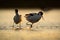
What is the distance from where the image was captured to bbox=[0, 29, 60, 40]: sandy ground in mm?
898

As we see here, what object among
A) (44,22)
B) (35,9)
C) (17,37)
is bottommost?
(17,37)

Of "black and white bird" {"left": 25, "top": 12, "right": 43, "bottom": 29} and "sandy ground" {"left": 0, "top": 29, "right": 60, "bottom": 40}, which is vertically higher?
"black and white bird" {"left": 25, "top": 12, "right": 43, "bottom": 29}

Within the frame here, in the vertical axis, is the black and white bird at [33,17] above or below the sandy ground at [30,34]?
above

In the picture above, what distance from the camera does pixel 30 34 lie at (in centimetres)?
91

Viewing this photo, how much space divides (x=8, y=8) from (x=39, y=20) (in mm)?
269

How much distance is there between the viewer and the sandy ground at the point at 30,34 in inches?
35.4

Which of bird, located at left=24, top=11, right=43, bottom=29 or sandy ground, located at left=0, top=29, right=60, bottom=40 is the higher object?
bird, located at left=24, top=11, right=43, bottom=29

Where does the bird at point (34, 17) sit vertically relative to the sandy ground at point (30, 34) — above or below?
above

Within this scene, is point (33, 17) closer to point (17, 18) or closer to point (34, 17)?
point (34, 17)

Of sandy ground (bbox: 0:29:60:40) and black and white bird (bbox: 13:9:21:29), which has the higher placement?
black and white bird (bbox: 13:9:21:29)

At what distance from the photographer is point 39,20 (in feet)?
3.08
